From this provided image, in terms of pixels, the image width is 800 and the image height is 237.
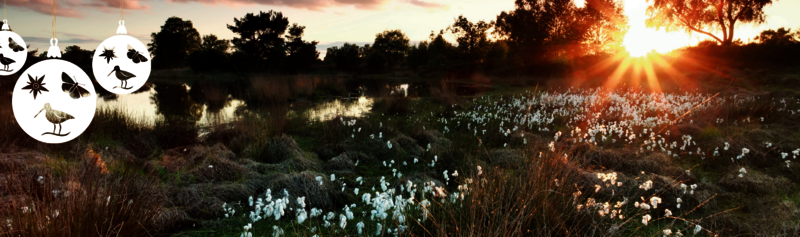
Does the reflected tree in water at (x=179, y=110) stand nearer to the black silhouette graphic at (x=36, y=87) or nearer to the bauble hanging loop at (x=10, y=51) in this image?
the bauble hanging loop at (x=10, y=51)

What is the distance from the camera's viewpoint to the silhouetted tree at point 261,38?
132 ft

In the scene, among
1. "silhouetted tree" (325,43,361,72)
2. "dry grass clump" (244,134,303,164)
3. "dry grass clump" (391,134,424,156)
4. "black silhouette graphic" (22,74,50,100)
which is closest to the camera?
"black silhouette graphic" (22,74,50,100)

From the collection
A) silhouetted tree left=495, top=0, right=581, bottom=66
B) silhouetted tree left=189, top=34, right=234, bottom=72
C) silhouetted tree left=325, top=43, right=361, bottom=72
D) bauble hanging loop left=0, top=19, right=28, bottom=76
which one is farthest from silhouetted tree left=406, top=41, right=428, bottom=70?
bauble hanging loop left=0, top=19, right=28, bottom=76

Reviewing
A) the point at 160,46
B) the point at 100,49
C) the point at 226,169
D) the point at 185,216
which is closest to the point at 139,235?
the point at 185,216

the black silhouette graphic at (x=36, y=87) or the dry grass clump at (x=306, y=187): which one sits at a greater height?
the black silhouette graphic at (x=36, y=87)

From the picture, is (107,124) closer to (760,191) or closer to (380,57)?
(760,191)

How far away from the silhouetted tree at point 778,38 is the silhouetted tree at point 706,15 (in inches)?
64.4

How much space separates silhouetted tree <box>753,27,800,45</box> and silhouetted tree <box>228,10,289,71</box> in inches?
1594

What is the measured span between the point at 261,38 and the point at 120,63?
4348 centimetres

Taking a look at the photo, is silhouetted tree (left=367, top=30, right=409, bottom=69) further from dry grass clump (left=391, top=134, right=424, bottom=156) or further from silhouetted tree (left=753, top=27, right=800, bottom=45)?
dry grass clump (left=391, top=134, right=424, bottom=156)

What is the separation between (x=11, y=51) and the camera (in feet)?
6.37

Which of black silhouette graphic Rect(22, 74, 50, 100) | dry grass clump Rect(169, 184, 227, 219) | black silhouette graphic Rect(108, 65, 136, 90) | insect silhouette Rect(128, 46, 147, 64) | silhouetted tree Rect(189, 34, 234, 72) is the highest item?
silhouetted tree Rect(189, 34, 234, 72)

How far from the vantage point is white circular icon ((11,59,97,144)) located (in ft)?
4.69

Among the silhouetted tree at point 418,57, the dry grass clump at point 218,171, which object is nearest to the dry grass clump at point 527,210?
the dry grass clump at point 218,171
